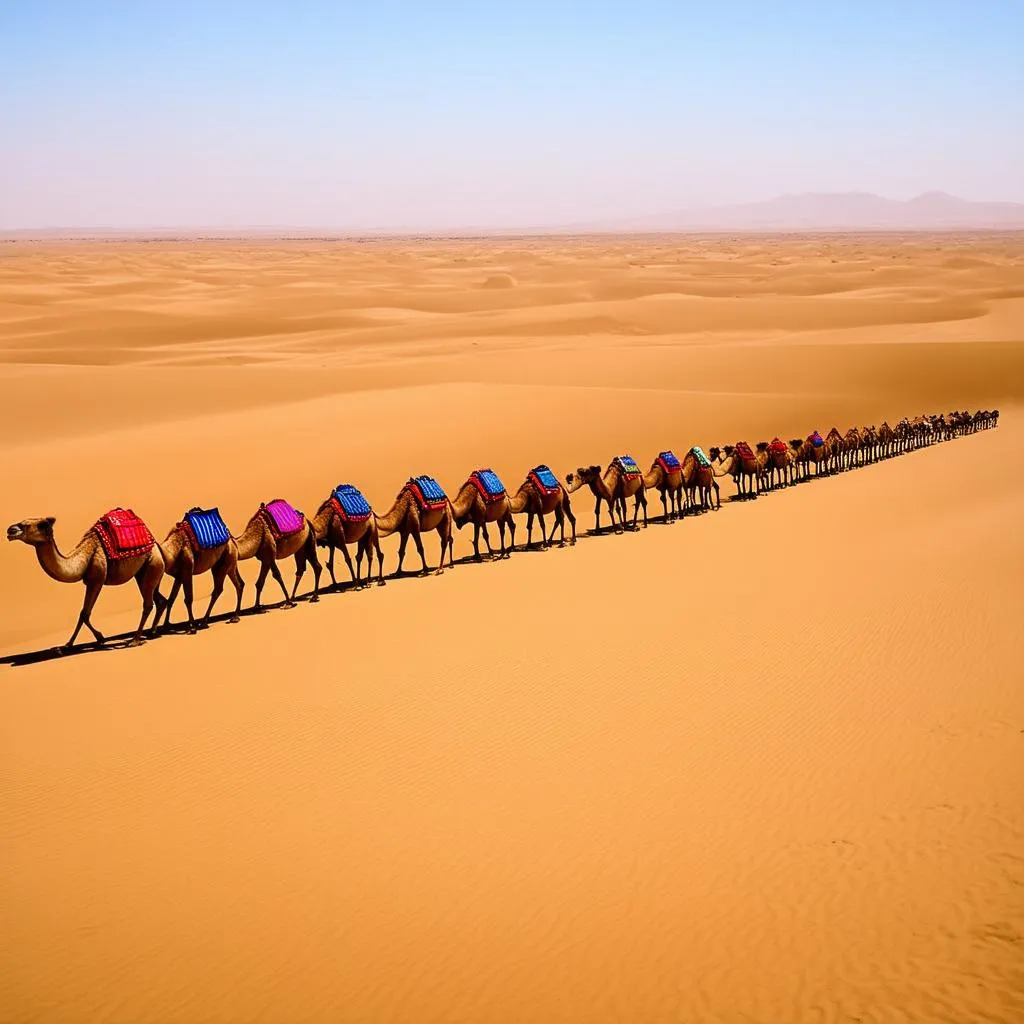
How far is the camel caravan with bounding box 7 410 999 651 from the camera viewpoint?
12484 millimetres

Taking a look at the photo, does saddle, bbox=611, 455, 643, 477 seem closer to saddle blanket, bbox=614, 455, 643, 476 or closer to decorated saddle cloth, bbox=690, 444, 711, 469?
saddle blanket, bbox=614, 455, 643, 476

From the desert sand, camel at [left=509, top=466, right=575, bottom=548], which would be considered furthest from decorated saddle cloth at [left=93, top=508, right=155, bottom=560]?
camel at [left=509, top=466, right=575, bottom=548]

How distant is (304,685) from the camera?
→ 10.7 metres

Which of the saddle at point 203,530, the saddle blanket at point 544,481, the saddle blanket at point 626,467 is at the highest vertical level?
the saddle at point 203,530

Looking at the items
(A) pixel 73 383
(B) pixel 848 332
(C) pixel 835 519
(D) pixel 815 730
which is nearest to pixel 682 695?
(D) pixel 815 730

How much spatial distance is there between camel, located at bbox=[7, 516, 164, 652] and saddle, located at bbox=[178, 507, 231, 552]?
468 mm

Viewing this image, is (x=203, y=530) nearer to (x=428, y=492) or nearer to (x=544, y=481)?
(x=428, y=492)

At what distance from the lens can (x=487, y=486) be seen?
1775 centimetres

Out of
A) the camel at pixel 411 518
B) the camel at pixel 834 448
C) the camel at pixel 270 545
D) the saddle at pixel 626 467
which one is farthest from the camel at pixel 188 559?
the camel at pixel 834 448

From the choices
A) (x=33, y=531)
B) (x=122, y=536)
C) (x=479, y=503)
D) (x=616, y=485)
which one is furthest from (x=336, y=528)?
(x=616, y=485)

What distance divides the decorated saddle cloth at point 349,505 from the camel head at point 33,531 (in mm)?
4708

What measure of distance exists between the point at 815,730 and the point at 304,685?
→ 189 inches

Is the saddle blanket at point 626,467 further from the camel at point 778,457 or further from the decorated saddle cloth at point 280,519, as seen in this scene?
the decorated saddle cloth at point 280,519

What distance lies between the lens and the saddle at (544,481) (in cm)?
1894
